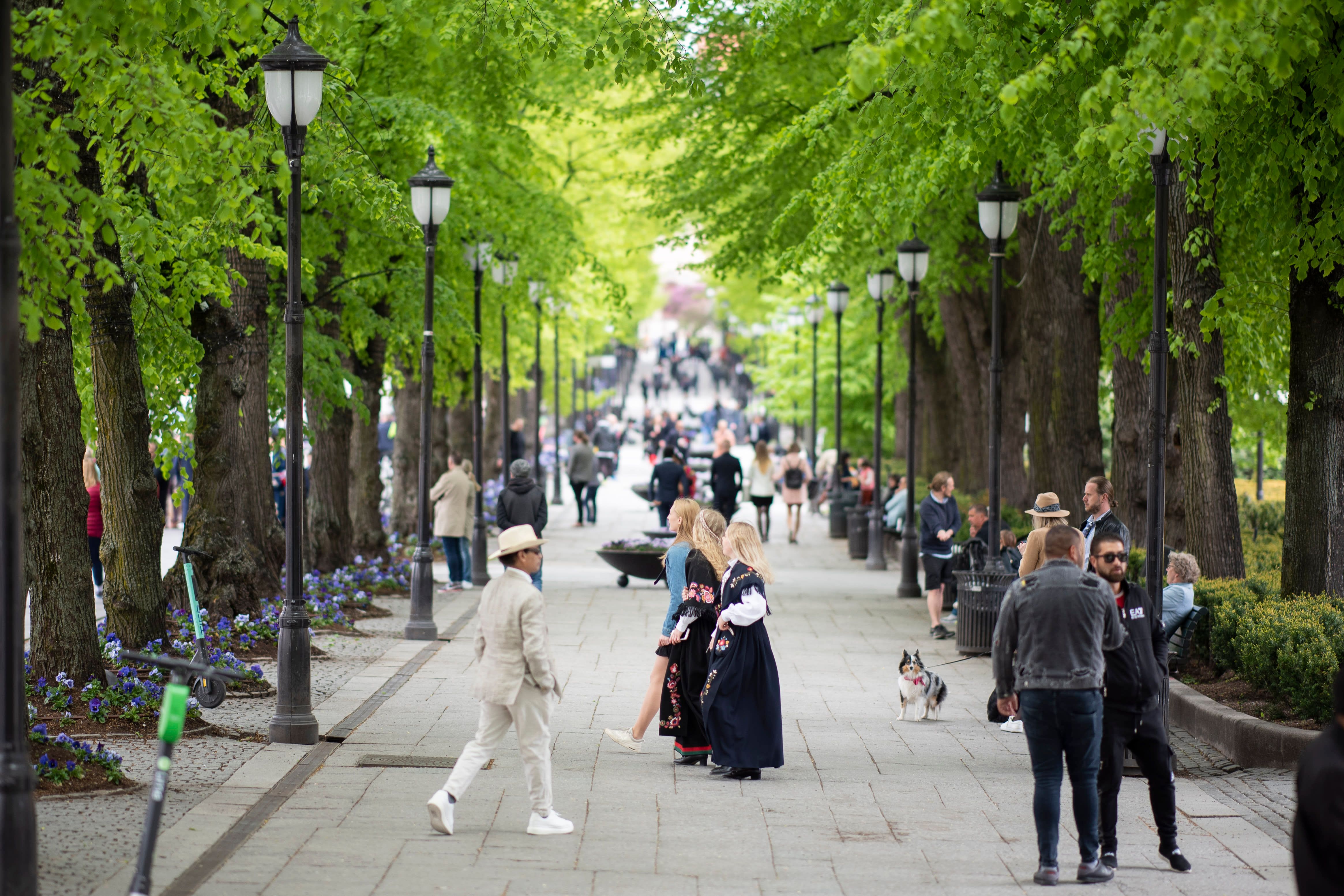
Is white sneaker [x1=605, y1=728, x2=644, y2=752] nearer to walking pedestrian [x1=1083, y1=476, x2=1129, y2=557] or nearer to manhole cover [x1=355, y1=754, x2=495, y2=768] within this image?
manhole cover [x1=355, y1=754, x2=495, y2=768]

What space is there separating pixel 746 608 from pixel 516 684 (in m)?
2.20

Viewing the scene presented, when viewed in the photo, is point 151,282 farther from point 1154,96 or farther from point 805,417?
point 805,417

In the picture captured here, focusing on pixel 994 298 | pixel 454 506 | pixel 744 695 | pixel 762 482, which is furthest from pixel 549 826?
pixel 762 482

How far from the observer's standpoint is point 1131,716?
25.9ft

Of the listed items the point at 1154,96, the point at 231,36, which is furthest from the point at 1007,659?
the point at 231,36

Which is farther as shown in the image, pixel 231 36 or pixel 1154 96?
pixel 231 36

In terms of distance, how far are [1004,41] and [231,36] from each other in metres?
5.55

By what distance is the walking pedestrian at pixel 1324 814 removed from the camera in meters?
4.46

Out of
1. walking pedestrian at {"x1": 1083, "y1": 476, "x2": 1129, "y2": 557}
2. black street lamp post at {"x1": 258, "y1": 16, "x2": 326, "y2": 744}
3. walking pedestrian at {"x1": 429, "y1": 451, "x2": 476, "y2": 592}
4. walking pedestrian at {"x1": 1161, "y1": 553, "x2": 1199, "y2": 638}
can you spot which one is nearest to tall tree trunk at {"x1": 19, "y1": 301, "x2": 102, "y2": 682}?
black street lamp post at {"x1": 258, "y1": 16, "x2": 326, "y2": 744}

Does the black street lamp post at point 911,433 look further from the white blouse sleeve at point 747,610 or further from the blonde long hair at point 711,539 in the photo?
the white blouse sleeve at point 747,610

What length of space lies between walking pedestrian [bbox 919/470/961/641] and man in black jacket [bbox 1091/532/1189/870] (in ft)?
31.1

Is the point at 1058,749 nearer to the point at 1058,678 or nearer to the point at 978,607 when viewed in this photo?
the point at 1058,678

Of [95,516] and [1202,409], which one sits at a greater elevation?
[1202,409]

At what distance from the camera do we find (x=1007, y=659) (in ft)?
25.1
